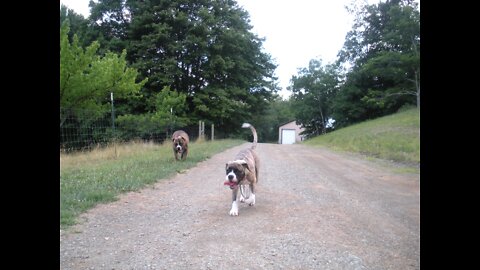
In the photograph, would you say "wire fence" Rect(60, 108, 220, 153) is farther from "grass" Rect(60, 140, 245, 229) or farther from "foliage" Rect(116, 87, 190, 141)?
"foliage" Rect(116, 87, 190, 141)

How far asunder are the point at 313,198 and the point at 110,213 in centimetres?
339

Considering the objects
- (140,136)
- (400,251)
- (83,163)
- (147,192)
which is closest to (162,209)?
(147,192)

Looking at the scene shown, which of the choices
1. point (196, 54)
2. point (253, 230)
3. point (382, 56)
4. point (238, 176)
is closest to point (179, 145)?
point (238, 176)

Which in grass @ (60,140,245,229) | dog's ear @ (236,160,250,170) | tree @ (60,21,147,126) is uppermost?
tree @ (60,21,147,126)

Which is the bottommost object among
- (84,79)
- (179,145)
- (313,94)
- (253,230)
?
(253,230)

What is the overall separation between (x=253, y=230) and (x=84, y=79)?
11892 mm

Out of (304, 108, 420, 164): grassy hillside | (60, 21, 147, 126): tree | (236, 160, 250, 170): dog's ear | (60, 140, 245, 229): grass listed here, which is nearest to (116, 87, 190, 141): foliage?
(60, 21, 147, 126): tree

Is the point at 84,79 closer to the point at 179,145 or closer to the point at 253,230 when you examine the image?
the point at 179,145

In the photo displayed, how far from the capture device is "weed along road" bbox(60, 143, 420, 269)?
363 cm

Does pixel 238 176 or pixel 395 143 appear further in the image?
pixel 395 143

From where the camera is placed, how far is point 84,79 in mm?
14359

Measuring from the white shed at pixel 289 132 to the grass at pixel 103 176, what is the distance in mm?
21083

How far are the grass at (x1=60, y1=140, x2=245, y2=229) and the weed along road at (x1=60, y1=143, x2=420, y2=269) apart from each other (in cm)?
26

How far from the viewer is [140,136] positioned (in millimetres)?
18562
